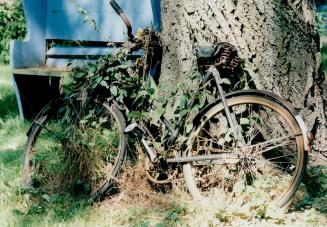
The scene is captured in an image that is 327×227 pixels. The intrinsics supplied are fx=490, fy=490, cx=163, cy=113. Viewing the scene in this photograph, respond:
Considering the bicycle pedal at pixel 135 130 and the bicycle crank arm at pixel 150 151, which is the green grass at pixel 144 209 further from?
the bicycle pedal at pixel 135 130

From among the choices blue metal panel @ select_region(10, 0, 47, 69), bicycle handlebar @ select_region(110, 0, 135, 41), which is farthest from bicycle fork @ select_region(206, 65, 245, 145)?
blue metal panel @ select_region(10, 0, 47, 69)

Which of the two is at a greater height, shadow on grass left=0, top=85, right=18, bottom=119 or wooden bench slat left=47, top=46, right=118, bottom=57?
wooden bench slat left=47, top=46, right=118, bottom=57

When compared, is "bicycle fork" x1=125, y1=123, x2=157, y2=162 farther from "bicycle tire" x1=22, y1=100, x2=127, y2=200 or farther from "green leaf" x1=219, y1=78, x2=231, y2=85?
"green leaf" x1=219, y1=78, x2=231, y2=85

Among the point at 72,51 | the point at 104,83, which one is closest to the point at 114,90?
the point at 104,83

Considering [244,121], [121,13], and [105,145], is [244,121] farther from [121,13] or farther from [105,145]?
[121,13]

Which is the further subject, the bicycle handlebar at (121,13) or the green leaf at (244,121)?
the bicycle handlebar at (121,13)

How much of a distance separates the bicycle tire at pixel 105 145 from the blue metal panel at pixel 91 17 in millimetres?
1809

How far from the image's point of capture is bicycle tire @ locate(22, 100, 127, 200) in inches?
138

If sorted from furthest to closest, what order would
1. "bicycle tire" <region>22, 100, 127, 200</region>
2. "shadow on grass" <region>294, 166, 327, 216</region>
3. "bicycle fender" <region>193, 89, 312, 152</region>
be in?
"bicycle tire" <region>22, 100, 127, 200</region>, "shadow on grass" <region>294, 166, 327, 216</region>, "bicycle fender" <region>193, 89, 312, 152</region>

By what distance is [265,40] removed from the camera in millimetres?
3473

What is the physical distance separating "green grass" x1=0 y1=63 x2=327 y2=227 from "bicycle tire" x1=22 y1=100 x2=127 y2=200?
Answer: 97 mm

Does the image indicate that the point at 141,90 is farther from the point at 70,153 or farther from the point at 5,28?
the point at 5,28

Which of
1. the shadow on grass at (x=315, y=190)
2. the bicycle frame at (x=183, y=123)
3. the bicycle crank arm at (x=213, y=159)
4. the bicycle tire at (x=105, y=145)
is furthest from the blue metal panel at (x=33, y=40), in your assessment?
the shadow on grass at (x=315, y=190)

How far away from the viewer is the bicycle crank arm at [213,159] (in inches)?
126
